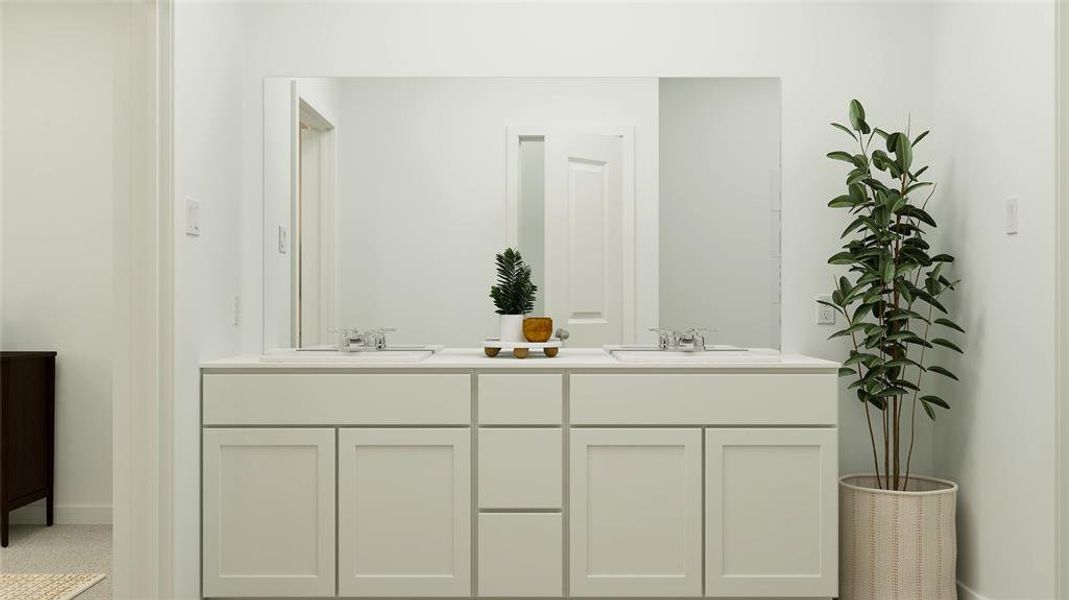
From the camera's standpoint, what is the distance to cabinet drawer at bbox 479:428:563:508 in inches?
100

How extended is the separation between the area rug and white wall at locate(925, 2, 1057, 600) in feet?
9.67

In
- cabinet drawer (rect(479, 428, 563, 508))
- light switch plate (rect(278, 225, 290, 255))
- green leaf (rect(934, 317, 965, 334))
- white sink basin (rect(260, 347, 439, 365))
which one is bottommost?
cabinet drawer (rect(479, 428, 563, 508))

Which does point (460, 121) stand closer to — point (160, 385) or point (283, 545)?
point (160, 385)

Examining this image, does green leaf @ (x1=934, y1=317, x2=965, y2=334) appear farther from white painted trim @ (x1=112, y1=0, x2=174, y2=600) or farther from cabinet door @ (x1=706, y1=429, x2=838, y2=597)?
white painted trim @ (x1=112, y1=0, x2=174, y2=600)

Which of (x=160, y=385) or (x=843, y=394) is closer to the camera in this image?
(x=160, y=385)

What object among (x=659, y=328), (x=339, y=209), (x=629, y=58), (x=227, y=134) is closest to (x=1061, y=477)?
(x=659, y=328)

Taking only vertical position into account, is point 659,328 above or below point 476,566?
above

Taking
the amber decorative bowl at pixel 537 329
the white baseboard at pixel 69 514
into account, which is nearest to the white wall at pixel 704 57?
the amber decorative bowl at pixel 537 329

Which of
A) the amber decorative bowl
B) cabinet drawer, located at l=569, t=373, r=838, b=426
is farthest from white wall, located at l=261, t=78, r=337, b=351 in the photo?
cabinet drawer, located at l=569, t=373, r=838, b=426

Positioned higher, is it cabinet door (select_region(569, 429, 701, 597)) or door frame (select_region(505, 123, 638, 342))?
door frame (select_region(505, 123, 638, 342))

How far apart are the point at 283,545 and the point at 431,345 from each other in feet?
2.70

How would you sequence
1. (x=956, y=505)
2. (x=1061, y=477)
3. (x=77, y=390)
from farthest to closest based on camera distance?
(x=77, y=390) → (x=956, y=505) → (x=1061, y=477)

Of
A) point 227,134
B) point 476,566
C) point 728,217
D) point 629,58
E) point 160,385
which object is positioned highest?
point 629,58

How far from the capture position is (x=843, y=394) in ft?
9.84
